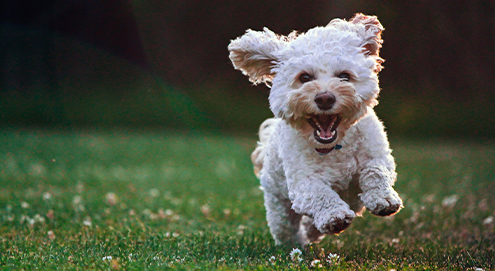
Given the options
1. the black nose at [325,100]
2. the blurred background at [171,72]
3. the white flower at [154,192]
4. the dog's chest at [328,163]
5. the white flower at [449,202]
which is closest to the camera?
the black nose at [325,100]

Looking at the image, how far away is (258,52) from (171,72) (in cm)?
1534

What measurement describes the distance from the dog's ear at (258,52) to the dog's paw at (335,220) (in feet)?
3.50

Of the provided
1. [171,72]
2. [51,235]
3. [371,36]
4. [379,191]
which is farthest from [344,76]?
[171,72]

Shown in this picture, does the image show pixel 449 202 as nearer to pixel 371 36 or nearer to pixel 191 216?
pixel 191 216

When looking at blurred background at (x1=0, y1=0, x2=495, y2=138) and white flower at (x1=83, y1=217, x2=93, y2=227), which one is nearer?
white flower at (x1=83, y1=217, x2=93, y2=227)

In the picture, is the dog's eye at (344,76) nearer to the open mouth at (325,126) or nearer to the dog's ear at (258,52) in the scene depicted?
the open mouth at (325,126)

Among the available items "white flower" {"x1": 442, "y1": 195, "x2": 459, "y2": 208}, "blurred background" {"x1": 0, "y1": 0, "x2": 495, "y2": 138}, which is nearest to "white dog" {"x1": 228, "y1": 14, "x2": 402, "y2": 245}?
"white flower" {"x1": 442, "y1": 195, "x2": 459, "y2": 208}

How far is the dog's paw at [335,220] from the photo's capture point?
3109 mm

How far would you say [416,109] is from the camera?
17.8 m

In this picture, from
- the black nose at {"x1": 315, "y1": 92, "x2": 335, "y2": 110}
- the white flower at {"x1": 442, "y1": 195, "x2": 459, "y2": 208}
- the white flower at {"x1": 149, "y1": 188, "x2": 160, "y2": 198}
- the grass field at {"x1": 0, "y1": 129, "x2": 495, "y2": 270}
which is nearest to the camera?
the black nose at {"x1": 315, "y1": 92, "x2": 335, "y2": 110}

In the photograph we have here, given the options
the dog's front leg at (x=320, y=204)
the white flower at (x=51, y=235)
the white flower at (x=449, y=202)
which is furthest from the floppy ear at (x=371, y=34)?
the white flower at (x=449, y=202)

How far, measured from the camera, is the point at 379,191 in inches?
129

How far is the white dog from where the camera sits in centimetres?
318

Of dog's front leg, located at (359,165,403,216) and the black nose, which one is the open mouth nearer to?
the black nose
